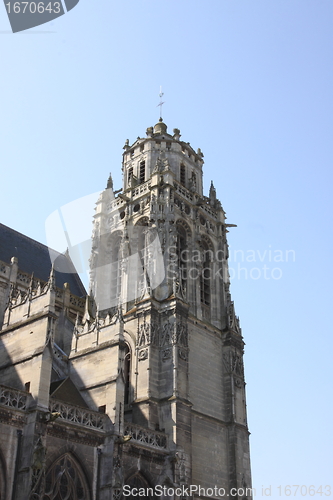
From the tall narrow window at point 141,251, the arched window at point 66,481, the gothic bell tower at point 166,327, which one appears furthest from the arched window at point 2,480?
the tall narrow window at point 141,251

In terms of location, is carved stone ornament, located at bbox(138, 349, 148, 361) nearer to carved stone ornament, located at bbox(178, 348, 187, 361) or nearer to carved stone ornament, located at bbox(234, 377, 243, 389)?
carved stone ornament, located at bbox(178, 348, 187, 361)

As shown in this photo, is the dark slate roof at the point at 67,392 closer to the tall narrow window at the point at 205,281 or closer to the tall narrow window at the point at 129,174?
the tall narrow window at the point at 205,281

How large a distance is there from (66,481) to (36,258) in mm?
17869

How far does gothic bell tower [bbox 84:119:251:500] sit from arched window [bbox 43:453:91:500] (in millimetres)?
1219

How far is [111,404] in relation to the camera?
22719 mm

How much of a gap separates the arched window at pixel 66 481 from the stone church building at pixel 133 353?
4 centimetres

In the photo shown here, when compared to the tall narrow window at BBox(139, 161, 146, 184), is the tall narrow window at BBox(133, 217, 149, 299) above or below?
below

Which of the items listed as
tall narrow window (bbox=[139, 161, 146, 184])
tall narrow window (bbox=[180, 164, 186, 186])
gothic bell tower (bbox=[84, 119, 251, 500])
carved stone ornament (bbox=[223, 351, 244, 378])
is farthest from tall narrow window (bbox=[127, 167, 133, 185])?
carved stone ornament (bbox=[223, 351, 244, 378])

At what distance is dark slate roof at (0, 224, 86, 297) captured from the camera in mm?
33562

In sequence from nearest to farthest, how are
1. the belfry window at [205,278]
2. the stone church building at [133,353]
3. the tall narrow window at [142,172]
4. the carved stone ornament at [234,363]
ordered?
the stone church building at [133,353]
the carved stone ornament at [234,363]
the belfry window at [205,278]
the tall narrow window at [142,172]

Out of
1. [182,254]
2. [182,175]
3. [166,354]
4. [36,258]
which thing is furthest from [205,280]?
[36,258]

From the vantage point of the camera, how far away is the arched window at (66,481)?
19.6 m

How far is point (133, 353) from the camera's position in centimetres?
2831

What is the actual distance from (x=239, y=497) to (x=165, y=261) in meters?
11.8
